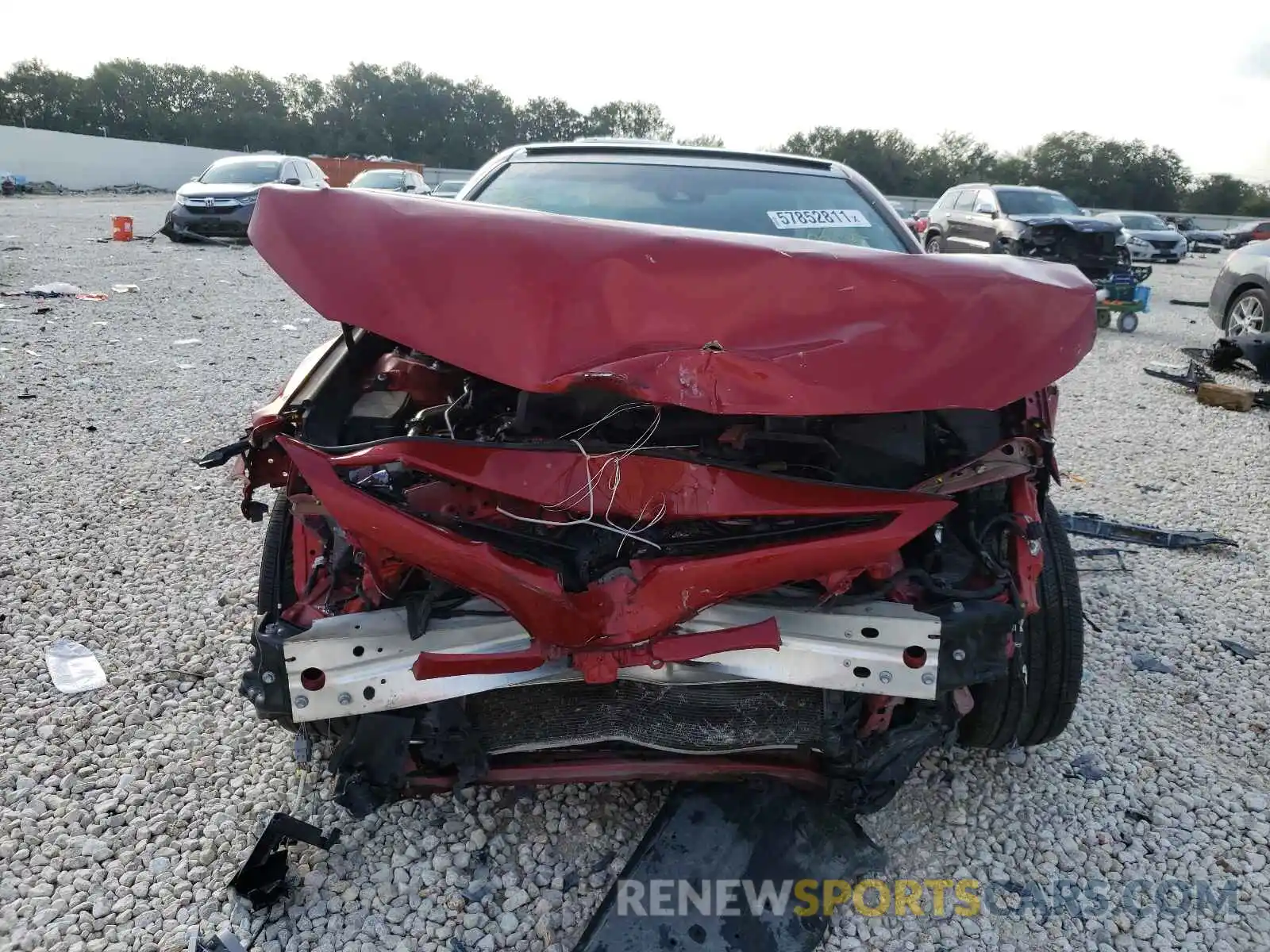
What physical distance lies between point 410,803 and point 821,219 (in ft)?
7.42

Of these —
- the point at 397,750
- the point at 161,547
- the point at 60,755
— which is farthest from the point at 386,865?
the point at 161,547

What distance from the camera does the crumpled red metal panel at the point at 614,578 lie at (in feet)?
5.30

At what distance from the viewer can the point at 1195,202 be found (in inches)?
2087

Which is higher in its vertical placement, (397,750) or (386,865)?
(397,750)

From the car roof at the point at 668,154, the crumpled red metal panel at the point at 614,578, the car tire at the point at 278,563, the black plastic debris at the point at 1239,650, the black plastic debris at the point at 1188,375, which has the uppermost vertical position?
the car roof at the point at 668,154

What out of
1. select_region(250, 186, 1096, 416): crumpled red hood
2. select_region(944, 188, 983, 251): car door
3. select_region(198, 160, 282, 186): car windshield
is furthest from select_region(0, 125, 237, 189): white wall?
select_region(250, 186, 1096, 416): crumpled red hood

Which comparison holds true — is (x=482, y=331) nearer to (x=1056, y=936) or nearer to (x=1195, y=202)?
(x=1056, y=936)

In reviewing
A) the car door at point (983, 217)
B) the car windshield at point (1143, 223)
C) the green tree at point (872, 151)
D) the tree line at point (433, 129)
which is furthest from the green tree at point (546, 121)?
the car door at point (983, 217)

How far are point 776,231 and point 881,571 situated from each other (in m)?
1.42

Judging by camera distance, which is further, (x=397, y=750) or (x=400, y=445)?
(x=397, y=750)

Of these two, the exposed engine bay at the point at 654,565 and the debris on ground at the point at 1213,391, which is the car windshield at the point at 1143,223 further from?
the exposed engine bay at the point at 654,565

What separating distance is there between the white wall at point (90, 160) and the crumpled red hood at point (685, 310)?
3676 centimetres

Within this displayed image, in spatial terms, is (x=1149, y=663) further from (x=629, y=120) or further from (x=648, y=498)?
(x=629, y=120)

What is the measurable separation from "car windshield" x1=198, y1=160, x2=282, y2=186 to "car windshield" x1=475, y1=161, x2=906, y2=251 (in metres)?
12.2
